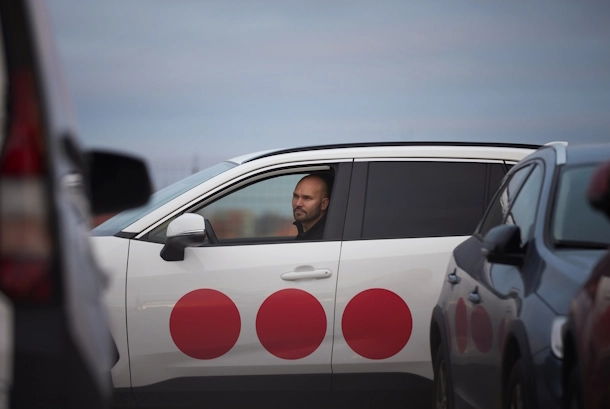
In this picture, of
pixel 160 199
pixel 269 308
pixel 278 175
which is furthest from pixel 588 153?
pixel 160 199

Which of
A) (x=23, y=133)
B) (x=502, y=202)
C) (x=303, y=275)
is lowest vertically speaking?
(x=303, y=275)

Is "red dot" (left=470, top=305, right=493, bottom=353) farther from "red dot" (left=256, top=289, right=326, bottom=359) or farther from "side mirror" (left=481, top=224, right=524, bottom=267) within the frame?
"red dot" (left=256, top=289, right=326, bottom=359)

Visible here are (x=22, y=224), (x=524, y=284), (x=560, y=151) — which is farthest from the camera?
(x=560, y=151)

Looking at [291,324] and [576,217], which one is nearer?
[576,217]

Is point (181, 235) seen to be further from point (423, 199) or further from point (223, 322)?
point (423, 199)

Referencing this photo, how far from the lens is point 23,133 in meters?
1.92

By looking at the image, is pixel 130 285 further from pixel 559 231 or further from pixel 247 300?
pixel 559 231

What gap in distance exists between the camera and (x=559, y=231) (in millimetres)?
4184

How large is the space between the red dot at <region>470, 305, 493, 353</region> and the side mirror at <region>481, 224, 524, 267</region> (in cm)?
32

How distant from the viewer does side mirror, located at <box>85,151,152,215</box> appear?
2.63 meters

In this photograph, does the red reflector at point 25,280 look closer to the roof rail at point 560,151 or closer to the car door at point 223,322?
the roof rail at point 560,151

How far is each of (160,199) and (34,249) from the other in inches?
193

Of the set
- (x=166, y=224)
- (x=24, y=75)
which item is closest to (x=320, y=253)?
(x=166, y=224)

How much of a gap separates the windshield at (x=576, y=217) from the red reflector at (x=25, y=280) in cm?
264
